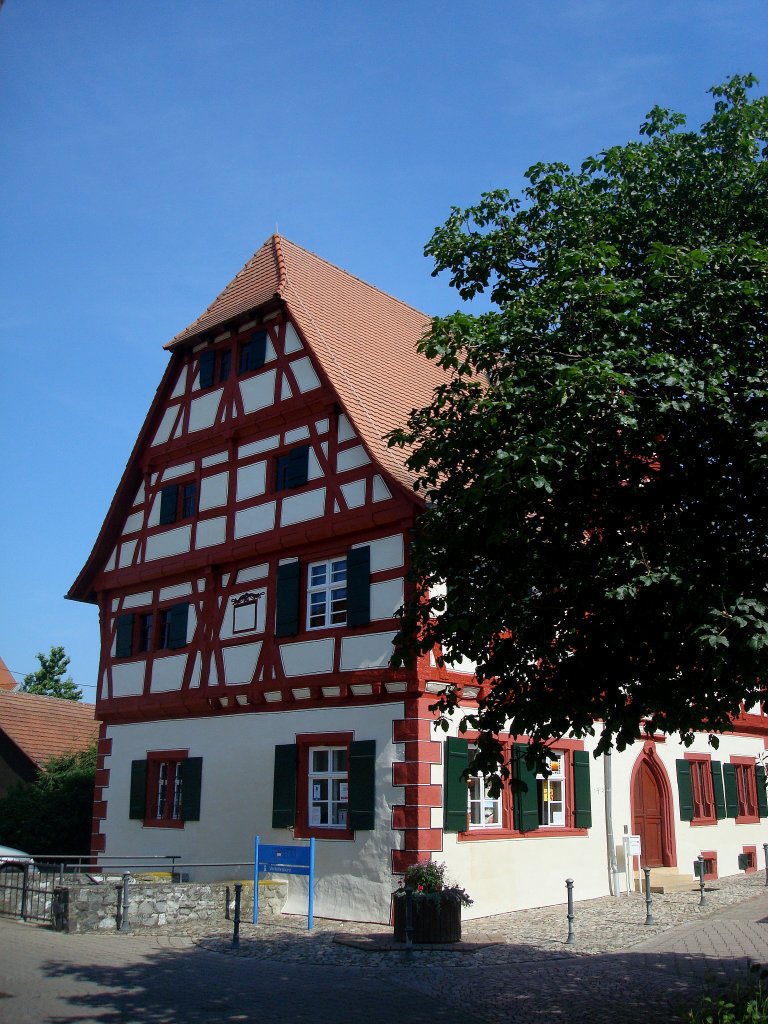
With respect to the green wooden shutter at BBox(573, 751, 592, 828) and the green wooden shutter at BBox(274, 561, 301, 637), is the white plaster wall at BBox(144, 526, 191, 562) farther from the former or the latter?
the green wooden shutter at BBox(573, 751, 592, 828)

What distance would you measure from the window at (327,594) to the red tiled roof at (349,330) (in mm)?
2042

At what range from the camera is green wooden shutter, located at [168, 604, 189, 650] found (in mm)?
18406

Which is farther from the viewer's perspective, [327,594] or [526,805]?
[327,594]

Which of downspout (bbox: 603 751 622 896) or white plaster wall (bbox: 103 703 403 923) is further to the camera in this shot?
downspout (bbox: 603 751 622 896)

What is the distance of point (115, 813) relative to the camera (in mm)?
19062

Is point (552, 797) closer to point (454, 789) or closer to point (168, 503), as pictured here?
point (454, 789)

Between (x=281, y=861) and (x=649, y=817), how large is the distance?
9069 millimetres

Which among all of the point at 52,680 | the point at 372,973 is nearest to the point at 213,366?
the point at 372,973

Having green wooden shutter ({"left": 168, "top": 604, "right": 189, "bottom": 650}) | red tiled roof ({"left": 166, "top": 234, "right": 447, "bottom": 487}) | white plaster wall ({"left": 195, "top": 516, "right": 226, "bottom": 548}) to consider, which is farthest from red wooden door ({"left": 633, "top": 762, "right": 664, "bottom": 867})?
white plaster wall ({"left": 195, "top": 516, "right": 226, "bottom": 548})

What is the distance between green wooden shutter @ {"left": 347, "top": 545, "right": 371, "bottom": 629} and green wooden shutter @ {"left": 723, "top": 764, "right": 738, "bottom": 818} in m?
12.1

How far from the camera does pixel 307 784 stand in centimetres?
1562

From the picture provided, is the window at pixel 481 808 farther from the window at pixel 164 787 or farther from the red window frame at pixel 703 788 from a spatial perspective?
the red window frame at pixel 703 788

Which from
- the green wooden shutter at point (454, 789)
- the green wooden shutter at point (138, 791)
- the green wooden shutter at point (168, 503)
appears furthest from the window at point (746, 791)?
the green wooden shutter at point (168, 503)

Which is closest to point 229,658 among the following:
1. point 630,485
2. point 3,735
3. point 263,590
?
point 263,590
